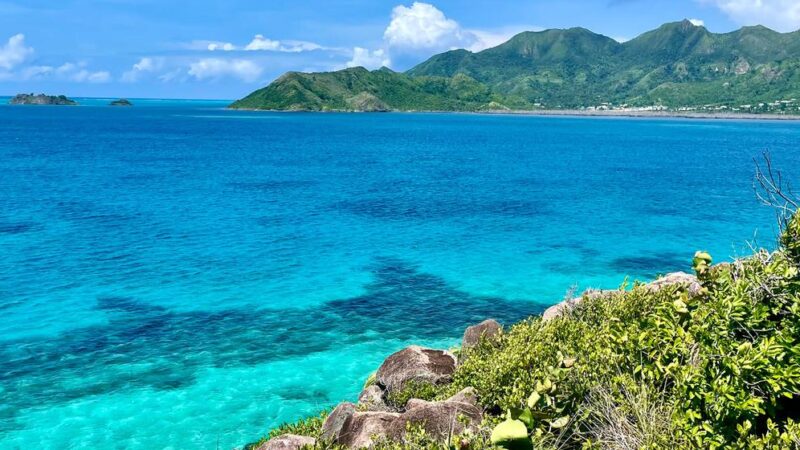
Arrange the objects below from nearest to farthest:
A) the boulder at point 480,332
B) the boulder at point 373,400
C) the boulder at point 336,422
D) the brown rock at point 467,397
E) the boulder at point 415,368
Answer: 1. the boulder at point 336,422
2. the brown rock at point 467,397
3. the boulder at point 373,400
4. the boulder at point 415,368
5. the boulder at point 480,332

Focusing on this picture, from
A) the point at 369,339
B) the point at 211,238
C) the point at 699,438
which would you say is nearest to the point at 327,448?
the point at 699,438

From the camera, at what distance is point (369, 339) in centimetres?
3347

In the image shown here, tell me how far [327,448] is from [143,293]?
97.4 ft

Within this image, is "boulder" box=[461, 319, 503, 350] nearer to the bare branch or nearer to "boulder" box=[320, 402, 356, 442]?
"boulder" box=[320, 402, 356, 442]

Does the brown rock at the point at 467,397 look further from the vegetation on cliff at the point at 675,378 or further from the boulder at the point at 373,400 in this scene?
the boulder at the point at 373,400

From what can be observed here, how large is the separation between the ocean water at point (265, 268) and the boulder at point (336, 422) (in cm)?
804

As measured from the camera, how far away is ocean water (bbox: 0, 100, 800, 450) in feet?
88.5

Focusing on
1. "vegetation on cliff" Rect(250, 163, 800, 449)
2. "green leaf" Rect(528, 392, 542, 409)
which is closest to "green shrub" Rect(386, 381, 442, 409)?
"vegetation on cliff" Rect(250, 163, 800, 449)

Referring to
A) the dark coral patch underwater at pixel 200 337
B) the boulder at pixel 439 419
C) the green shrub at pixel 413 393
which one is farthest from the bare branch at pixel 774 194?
the dark coral patch underwater at pixel 200 337

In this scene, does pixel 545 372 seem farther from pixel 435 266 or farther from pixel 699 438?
pixel 435 266

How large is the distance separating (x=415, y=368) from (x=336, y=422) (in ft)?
16.6

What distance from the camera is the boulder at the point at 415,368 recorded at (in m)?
21.4

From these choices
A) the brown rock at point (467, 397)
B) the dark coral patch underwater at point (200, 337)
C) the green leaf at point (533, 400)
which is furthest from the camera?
the dark coral patch underwater at point (200, 337)

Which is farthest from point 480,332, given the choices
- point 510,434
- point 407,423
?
point 510,434
